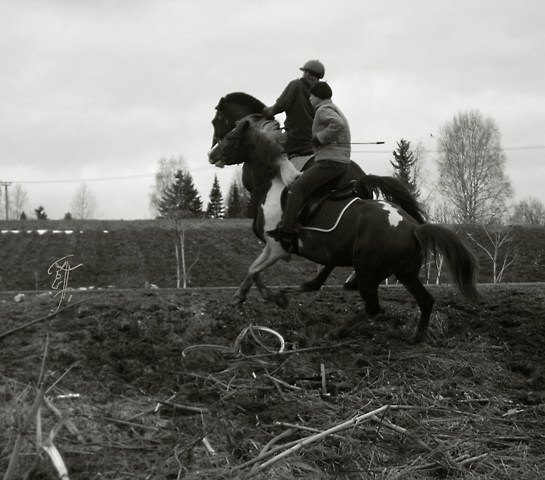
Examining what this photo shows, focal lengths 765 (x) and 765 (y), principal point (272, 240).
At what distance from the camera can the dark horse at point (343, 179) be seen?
33.5ft

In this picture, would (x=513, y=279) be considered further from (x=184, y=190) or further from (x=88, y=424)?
(x=88, y=424)

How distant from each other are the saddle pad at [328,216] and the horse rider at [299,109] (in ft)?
4.33

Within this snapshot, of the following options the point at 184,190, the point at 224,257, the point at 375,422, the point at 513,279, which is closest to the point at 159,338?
the point at 375,422

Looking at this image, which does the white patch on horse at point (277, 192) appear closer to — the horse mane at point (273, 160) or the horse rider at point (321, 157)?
the horse mane at point (273, 160)

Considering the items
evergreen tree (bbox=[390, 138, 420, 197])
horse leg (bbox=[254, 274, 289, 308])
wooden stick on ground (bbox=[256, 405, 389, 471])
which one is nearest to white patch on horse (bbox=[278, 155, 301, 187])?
horse leg (bbox=[254, 274, 289, 308])

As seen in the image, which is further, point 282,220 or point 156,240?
point 156,240

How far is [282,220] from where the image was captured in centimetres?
999

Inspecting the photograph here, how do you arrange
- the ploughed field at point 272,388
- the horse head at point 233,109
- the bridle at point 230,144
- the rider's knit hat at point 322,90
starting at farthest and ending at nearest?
the horse head at point 233,109 < the bridle at point 230,144 < the rider's knit hat at point 322,90 < the ploughed field at point 272,388

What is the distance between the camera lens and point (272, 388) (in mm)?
7898

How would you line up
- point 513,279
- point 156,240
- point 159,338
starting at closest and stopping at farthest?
point 159,338
point 513,279
point 156,240

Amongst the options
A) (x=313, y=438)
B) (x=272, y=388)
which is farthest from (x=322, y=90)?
(x=313, y=438)

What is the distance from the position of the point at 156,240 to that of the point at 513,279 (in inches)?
777

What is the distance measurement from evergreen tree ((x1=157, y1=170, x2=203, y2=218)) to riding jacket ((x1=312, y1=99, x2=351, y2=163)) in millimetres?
43540

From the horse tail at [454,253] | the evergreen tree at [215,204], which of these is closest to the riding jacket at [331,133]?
the horse tail at [454,253]
